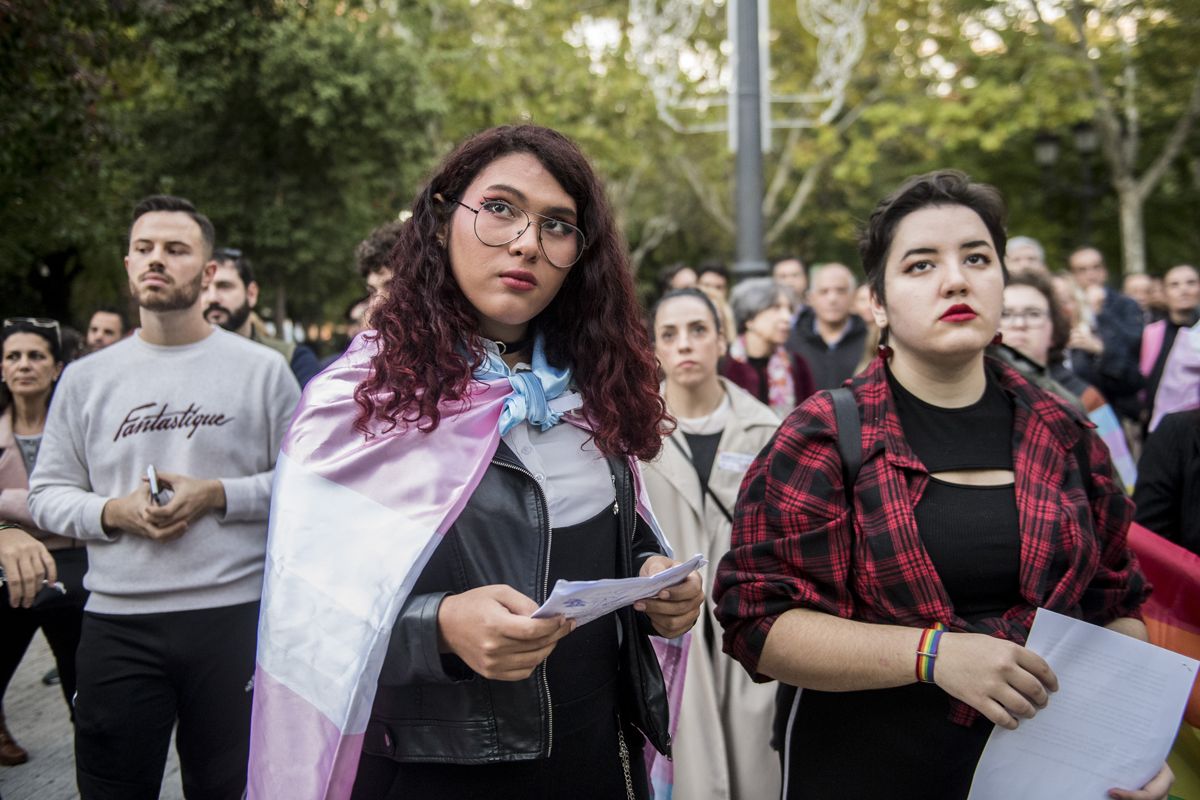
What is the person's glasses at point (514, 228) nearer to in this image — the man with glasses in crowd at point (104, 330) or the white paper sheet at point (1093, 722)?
the white paper sheet at point (1093, 722)

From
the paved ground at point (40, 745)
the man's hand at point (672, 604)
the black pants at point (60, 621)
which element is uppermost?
the man's hand at point (672, 604)

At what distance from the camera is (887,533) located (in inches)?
83.7

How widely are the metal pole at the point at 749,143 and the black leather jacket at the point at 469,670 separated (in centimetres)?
582

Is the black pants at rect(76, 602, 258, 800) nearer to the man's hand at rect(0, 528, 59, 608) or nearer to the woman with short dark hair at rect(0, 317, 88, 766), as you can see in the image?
the man's hand at rect(0, 528, 59, 608)

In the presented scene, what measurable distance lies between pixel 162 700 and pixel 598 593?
6.66 ft

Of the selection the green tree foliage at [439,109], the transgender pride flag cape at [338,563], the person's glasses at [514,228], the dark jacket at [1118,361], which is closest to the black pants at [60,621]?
the transgender pride flag cape at [338,563]

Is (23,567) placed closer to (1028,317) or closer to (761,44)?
(1028,317)

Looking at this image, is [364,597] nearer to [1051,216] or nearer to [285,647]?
[285,647]

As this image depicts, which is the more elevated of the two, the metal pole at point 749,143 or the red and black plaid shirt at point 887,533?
the metal pole at point 749,143

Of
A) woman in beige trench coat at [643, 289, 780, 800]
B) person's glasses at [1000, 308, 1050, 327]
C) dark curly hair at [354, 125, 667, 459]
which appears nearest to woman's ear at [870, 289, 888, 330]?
dark curly hair at [354, 125, 667, 459]

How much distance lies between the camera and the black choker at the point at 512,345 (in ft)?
7.33

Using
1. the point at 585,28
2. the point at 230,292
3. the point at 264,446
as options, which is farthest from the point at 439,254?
the point at 585,28

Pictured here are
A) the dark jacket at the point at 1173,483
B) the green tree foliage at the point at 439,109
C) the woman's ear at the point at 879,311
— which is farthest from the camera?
the green tree foliage at the point at 439,109

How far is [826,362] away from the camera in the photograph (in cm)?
683
